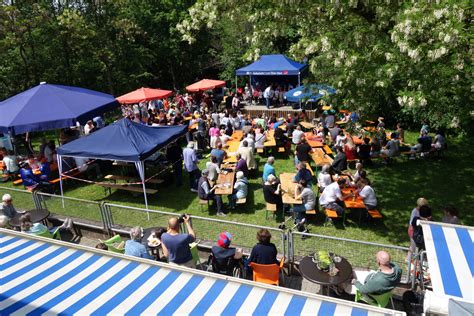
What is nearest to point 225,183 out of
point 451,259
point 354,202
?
point 354,202

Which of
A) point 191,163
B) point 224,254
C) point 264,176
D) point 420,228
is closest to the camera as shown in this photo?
point 224,254

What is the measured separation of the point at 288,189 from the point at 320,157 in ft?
10.0

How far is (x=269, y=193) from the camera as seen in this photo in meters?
9.48

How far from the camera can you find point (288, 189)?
32.3 feet

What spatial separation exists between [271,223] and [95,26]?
25.4 m

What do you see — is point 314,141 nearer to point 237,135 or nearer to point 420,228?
point 237,135

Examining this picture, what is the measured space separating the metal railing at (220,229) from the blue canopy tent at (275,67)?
50.2 feet

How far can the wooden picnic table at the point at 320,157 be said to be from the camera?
1202 centimetres

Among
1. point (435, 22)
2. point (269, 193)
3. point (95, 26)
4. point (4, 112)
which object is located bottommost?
point (269, 193)

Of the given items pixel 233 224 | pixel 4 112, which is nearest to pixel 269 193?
pixel 233 224

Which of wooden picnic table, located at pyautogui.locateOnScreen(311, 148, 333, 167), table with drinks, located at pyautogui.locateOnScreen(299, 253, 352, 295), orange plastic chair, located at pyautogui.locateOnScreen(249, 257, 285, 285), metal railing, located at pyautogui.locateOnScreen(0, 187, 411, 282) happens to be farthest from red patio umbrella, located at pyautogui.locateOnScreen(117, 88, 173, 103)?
table with drinks, located at pyautogui.locateOnScreen(299, 253, 352, 295)

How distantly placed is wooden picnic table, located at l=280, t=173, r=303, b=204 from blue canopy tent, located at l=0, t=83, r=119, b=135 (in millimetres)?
7867

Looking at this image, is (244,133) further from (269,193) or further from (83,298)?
(83,298)

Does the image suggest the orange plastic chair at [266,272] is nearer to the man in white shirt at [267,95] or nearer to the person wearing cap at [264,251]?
the person wearing cap at [264,251]
